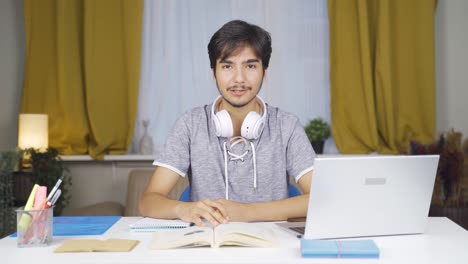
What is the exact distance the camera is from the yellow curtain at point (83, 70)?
3.80 metres

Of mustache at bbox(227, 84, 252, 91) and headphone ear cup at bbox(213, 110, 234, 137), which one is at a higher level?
mustache at bbox(227, 84, 252, 91)

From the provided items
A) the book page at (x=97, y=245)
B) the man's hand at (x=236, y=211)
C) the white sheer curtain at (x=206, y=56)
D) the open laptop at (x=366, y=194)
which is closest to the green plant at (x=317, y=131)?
the white sheer curtain at (x=206, y=56)

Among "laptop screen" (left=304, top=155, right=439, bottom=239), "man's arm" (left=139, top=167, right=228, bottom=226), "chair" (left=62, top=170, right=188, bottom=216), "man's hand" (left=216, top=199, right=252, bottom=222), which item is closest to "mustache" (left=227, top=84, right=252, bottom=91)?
"man's arm" (left=139, top=167, right=228, bottom=226)

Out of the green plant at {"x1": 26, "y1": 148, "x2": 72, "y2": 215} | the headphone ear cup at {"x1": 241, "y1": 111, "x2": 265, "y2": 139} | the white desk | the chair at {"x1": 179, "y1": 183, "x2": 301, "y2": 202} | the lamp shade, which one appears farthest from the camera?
the lamp shade

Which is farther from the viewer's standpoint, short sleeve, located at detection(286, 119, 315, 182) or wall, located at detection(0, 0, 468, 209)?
wall, located at detection(0, 0, 468, 209)

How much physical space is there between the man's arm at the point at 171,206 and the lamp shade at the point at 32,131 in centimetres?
169

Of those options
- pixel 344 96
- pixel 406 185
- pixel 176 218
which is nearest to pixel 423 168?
pixel 406 185

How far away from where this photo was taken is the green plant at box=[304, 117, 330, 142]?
12.6 feet

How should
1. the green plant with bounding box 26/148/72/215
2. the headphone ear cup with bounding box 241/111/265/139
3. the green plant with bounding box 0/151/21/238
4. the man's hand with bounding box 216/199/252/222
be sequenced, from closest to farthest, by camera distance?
the man's hand with bounding box 216/199/252/222, the headphone ear cup with bounding box 241/111/265/139, the green plant with bounding box 0/151/21/238, the green plant with bounding box 26/148/72/215

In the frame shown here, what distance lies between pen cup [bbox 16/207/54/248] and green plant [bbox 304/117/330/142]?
98.1 inches

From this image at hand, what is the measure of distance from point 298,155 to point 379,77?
5.96 feet

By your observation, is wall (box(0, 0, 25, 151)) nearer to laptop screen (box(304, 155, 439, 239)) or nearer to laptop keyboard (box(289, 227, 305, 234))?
laptop keyboard (box(289, 227, 305, 234))

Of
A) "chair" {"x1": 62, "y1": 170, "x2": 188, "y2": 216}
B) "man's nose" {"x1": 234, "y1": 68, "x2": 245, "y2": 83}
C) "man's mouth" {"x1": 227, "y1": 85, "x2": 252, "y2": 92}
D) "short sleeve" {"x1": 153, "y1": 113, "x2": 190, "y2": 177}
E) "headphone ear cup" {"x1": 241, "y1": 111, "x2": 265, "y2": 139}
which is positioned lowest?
"chair" {"x1": 62, "y1": 170, "x2": 188, "y2": 216}

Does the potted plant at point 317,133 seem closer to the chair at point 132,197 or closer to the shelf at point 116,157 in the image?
the chair at point 132,197
